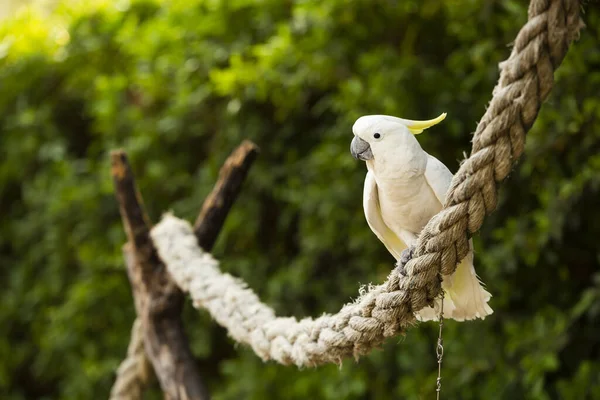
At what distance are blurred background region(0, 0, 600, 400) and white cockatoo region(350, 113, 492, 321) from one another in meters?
0.85

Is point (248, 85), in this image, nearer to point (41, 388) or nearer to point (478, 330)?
point (478, 330)

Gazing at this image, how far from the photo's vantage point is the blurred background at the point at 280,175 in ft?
5.99

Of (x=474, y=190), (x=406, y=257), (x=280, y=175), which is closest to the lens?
(x=474, y=190)

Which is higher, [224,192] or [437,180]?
[437,180]

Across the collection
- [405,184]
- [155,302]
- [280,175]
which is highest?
[405,184]

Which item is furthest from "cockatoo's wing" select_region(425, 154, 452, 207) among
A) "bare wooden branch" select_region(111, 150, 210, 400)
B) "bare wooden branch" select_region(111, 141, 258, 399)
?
"bare wooden branch" select_region(111, 150, 210, 400)

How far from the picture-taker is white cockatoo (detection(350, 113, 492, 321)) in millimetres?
884

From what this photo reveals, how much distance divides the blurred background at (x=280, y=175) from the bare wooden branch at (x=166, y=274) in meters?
0.45

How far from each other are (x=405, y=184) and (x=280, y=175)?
4.99 ft

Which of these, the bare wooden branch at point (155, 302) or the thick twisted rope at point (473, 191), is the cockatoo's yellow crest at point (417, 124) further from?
the bare wooden branch at point (155, 302)

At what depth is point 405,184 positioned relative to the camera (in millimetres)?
896

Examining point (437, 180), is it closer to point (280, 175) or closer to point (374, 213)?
point (374, 213)

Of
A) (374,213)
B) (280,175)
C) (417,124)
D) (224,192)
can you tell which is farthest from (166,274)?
(417,124)

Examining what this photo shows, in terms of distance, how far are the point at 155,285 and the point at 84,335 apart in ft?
3.74
